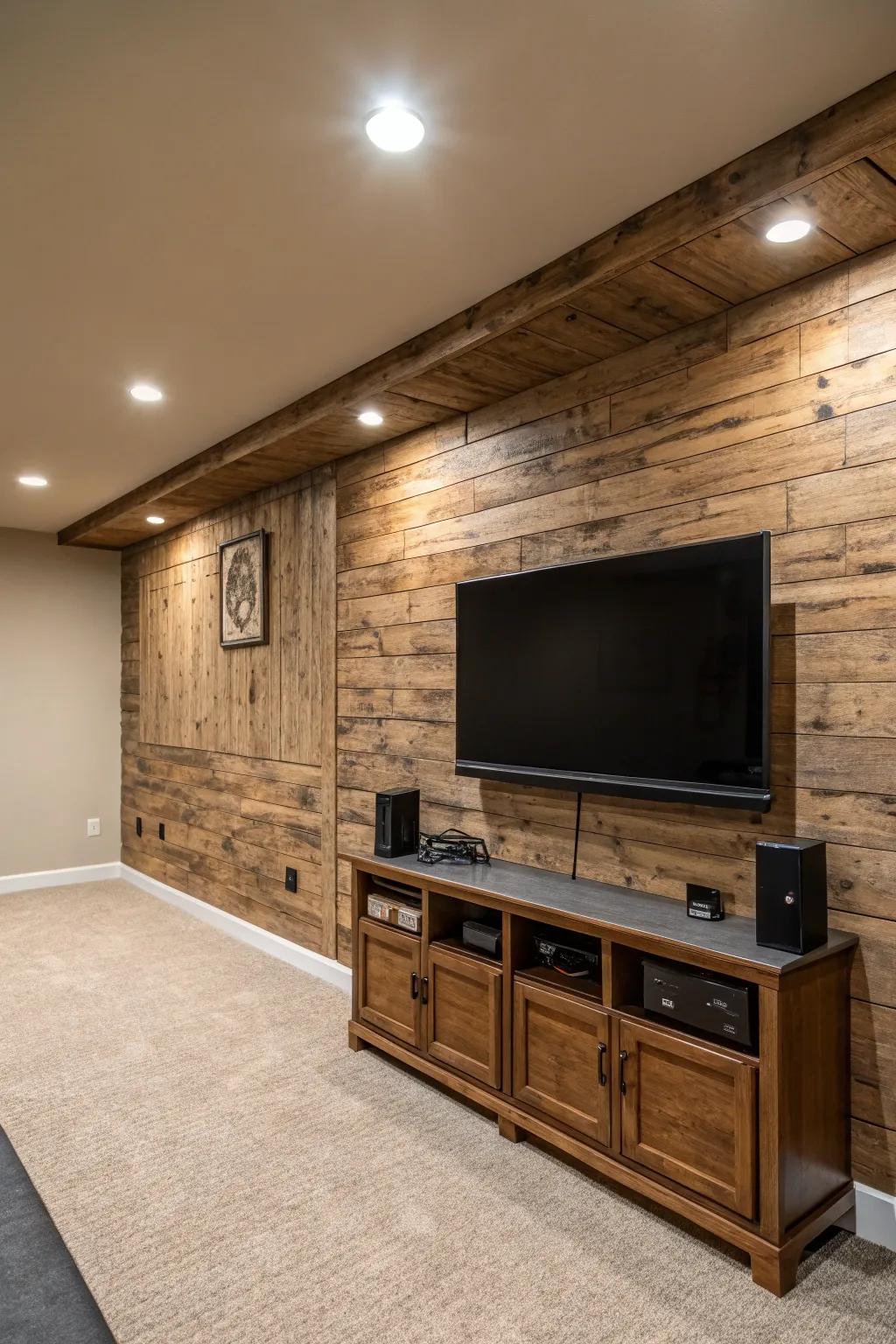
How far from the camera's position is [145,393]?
3.41 meters

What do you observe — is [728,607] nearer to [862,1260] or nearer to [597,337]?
[597,337]

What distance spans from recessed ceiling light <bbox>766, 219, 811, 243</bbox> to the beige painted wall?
5.46 metres

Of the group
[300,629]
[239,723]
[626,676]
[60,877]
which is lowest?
[60,877]

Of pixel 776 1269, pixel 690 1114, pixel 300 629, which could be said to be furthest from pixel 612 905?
pixel 300 629

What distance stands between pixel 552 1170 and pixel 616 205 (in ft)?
8.50

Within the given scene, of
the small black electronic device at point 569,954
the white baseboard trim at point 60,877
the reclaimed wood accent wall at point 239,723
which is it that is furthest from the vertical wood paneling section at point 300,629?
the white baseboard trim at point 60,877

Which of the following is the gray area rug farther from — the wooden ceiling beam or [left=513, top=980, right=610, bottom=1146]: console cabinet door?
the wooden ceiling beam

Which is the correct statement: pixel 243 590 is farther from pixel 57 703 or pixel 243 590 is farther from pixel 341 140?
pixel 341 140

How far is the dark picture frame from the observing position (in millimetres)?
4570

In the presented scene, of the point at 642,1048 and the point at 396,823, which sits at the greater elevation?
the point at 396,823

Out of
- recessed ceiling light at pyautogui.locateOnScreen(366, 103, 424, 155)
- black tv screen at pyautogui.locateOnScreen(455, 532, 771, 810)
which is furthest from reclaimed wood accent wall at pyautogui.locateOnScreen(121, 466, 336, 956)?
recessed ceiling light at pyautogui.locateOnScreen(366, 103, 424, 155)

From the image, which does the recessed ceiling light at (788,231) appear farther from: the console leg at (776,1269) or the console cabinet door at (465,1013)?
the console leg at (776,1269)

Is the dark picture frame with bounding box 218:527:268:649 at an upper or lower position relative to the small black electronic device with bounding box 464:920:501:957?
upper

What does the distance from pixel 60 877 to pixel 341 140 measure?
220 inches
